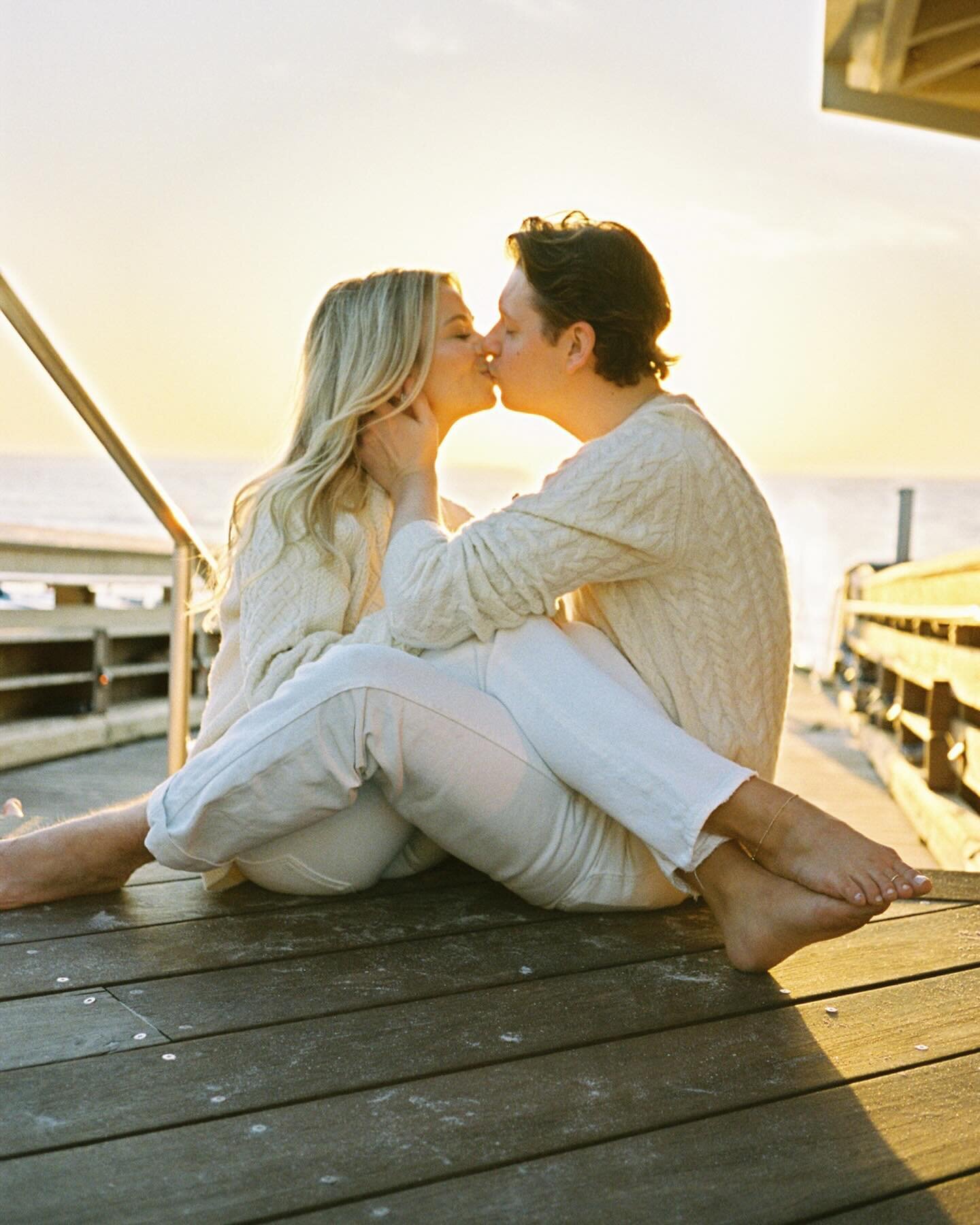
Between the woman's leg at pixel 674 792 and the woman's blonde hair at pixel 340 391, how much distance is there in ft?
1.60

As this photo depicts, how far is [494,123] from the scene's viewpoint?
47.2 feet

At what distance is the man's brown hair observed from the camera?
2.03 meters

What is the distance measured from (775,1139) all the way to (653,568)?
0.84m

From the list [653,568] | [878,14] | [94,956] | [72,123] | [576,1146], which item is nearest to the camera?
[576,1146]

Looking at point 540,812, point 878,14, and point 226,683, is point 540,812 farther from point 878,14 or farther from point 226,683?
point 878,14

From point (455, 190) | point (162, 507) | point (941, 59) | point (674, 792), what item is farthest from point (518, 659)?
point (455, 190)

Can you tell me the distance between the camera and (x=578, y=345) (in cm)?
206

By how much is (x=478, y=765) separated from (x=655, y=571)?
37 centimetres

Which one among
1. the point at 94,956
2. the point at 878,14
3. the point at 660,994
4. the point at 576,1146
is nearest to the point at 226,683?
the point at 94,956

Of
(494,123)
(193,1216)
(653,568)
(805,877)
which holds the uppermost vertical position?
(494,123)

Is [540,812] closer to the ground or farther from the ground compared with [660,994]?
farther from the ground

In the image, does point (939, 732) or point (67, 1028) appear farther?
point (939, 732)

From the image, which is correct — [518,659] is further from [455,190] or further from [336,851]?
[455,190]

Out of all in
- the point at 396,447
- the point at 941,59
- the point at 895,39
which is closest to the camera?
the point at 396,447
